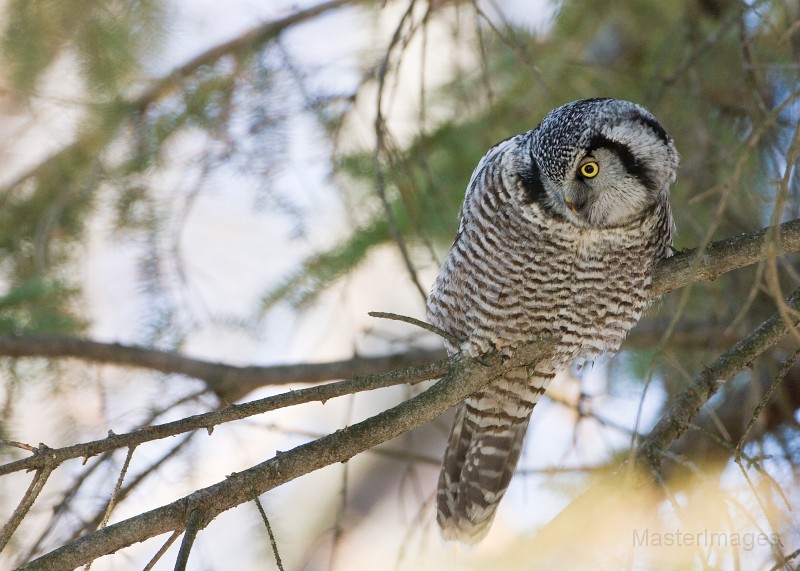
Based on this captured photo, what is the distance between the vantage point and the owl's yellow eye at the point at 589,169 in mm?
2684

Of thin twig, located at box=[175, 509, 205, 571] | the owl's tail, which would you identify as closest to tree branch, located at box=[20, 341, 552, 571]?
thin twig, located at box=[175, 509, 205, 571]

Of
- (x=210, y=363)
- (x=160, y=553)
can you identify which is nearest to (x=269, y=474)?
(x=160, y=553)

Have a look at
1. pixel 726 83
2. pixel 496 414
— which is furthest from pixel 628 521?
pixel 726 83

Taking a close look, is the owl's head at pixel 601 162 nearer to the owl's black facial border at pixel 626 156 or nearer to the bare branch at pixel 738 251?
the owl's black facial border at pixel 626 156

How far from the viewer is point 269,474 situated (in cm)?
195

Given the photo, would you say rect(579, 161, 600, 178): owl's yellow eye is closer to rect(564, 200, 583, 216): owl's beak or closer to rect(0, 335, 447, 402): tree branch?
rect(564, 200, 583, 216): owl's beak

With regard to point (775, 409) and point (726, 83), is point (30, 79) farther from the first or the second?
point (775, 409)

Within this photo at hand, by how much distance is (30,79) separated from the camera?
3.45 m

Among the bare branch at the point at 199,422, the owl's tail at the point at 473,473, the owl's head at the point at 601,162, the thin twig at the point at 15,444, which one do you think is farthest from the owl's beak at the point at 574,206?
the thin twig at the point at 15,444

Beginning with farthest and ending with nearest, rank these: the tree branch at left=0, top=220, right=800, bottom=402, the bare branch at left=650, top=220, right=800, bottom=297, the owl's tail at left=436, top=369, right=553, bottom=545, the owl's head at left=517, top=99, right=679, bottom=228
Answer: the owl's tail at left=436, top=369, right=553, bottom=545 → the tree branch at left=0, top=220, right=800, bottom=402 → the owl's head at left=517, top=99, right=679, bottom=228 → the bare branch at left=650, top=220, right=800, bottom=297

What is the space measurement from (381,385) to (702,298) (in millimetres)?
2637

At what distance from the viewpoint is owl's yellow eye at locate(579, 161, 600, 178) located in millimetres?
2684

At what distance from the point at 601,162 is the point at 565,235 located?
0.84 ft

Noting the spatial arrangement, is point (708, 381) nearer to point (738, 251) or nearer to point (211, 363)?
point (738, 251)
